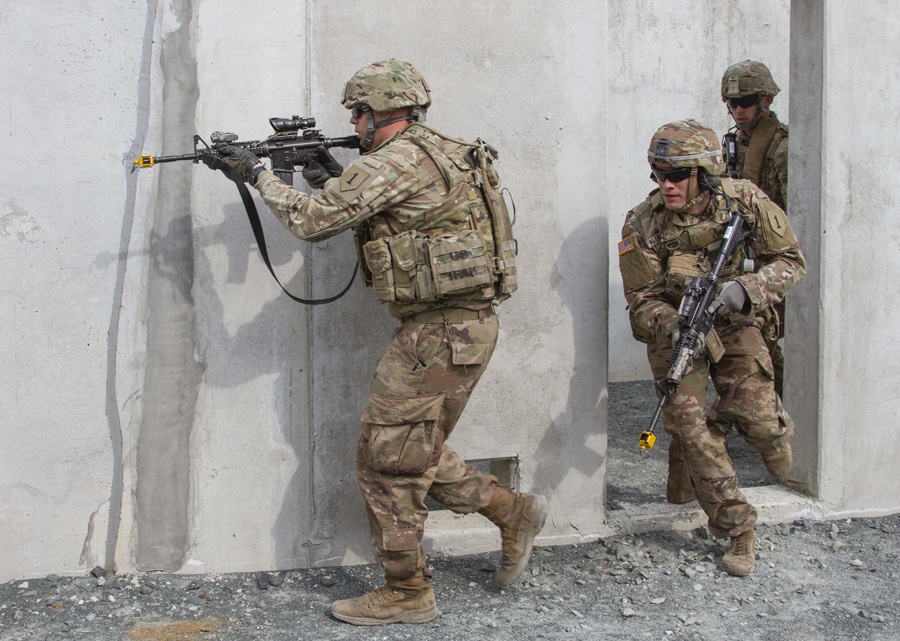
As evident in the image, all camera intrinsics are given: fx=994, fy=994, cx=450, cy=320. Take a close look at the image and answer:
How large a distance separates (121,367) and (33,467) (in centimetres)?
54

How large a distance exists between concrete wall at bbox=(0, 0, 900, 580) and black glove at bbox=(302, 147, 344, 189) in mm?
310

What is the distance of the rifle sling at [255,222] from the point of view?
3.87m

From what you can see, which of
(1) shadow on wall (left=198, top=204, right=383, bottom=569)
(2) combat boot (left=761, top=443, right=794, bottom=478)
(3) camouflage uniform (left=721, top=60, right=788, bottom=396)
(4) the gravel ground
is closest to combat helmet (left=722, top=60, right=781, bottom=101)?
(3) camouflage uniform (left=721, top=60, right=788, bottom=396)

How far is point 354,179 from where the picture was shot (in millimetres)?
3670

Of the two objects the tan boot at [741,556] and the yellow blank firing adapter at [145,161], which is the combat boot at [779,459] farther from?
the yellow blank firing adapter at [145,161]

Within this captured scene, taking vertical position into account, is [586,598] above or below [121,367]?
below

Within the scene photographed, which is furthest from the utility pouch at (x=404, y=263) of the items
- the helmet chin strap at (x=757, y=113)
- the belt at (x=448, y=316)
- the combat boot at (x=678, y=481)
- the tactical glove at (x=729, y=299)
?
the helmet chin strap at (x=757, y=113)

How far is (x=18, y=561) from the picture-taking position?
412 cm

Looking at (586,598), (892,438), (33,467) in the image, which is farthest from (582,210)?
(33,467)

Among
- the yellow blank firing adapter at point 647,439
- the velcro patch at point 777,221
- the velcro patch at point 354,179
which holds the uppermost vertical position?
the velcro patch at point 354,179

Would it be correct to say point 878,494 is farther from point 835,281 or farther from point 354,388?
point 354,388

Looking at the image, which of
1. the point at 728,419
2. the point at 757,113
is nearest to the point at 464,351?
the point at 728,419

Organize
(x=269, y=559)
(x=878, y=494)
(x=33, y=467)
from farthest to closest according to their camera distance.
Answer: (x=878, y=494) → (x=269, y=559) → (x=33, y=467)

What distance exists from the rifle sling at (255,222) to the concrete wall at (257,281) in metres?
0.07
